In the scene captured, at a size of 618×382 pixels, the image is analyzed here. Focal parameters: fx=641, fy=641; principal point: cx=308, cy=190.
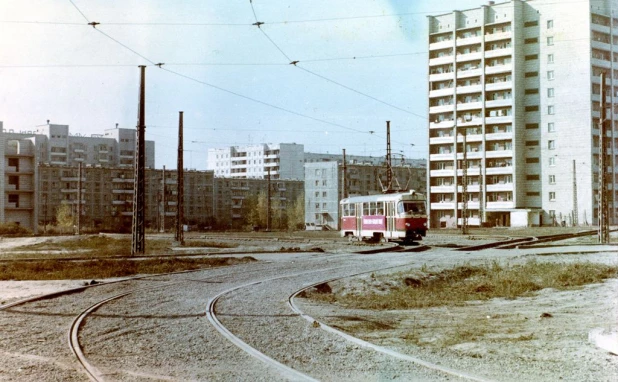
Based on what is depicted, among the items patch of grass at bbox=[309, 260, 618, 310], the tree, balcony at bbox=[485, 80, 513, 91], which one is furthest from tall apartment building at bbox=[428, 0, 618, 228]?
patch of grass at bbox=[309, 260, 618, 310]

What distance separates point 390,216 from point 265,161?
120653 millimetres

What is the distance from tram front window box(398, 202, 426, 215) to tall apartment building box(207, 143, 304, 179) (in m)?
113

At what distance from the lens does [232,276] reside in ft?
64.6

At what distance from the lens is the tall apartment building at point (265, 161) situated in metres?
151

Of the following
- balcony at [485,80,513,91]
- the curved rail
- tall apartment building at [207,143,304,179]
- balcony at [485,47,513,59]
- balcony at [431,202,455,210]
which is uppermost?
balcony at [485,47,513,59]

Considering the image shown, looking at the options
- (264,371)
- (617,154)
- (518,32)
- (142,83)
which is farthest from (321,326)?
(518,32)

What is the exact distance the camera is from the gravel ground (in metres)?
7.00

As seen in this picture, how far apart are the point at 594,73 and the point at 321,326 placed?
70527 mm

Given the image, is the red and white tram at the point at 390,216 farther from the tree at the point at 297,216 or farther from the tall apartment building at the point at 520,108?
the tree at the point at 297,216

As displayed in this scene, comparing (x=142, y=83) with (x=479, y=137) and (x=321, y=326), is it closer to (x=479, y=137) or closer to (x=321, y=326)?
(x=321, y=326)

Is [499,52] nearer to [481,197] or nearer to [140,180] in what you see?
[481,197]

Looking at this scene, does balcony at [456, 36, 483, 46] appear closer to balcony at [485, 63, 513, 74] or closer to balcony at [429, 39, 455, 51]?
balcony at [429, 39, 455, 51]

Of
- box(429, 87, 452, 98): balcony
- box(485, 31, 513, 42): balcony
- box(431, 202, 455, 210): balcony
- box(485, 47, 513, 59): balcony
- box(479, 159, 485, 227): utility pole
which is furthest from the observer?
box(429, 87, 452, 98): balcony

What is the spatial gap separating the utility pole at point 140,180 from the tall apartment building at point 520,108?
165 ft
